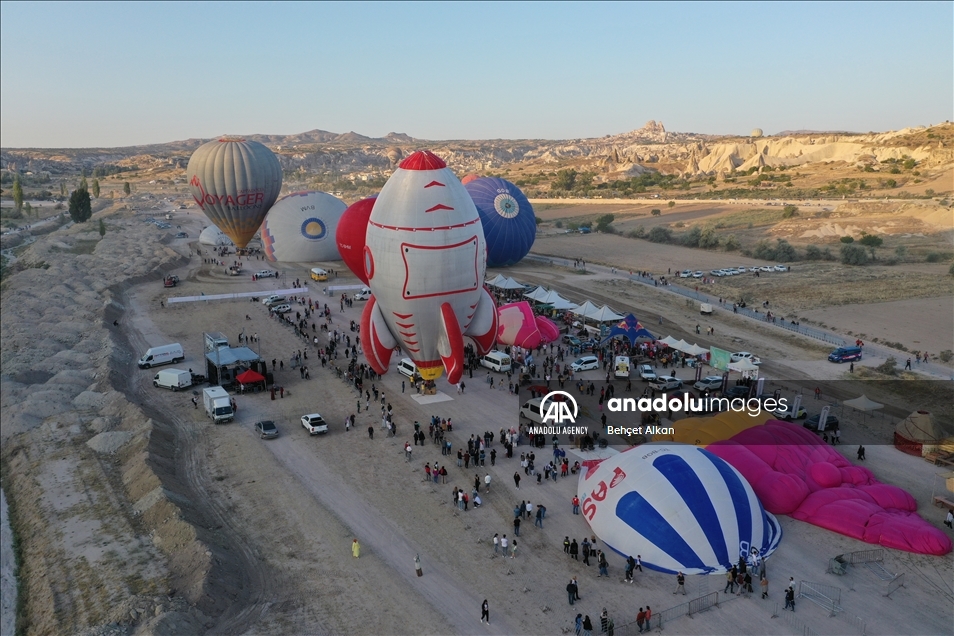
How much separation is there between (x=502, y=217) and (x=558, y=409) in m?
26.6

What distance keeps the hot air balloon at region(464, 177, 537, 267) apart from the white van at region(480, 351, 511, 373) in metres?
19.3

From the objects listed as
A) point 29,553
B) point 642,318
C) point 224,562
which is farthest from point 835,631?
point 642,318

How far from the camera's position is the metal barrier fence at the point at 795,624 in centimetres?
1455

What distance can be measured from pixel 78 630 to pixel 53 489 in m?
7.54

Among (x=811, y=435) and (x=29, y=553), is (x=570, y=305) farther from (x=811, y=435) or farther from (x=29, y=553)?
(x=29, y=553)

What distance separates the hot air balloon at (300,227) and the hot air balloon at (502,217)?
35.8 feet

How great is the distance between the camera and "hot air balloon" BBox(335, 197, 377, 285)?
26.9 meters

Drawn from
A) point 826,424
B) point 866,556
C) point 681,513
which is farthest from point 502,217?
point 866,556

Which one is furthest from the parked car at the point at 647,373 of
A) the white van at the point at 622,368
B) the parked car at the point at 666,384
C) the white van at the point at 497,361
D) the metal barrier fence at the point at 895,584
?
the metal barrier fence at the point at 895,584

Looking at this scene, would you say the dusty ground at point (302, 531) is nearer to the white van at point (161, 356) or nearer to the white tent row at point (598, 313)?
the white van at point (161, 356)

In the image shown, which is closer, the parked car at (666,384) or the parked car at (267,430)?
the parked car at (267,430)

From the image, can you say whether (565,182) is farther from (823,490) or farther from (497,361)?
(823,490)

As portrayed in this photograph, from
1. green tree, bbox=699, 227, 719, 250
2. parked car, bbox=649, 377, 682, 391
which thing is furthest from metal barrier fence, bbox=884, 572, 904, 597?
green tree, bbox=699, 227, 719, 250

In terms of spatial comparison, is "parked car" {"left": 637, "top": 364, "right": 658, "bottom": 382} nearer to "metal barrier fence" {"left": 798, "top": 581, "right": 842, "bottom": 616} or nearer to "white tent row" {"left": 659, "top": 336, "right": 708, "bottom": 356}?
"white tent row" {"left": 659, "top": 336, "right": 708, "bottom": 356}
